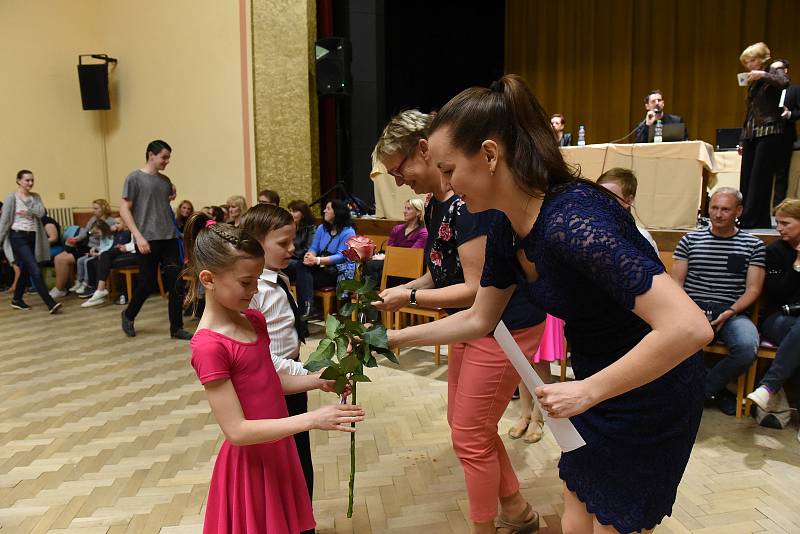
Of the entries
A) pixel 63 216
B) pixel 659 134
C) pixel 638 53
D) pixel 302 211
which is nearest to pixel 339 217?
pixel 302 211

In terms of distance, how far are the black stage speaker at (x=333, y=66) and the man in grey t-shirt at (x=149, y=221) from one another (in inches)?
100

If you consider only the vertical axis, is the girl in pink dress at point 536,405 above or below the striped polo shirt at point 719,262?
below

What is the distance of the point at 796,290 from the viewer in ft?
11.2

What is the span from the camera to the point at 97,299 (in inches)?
271

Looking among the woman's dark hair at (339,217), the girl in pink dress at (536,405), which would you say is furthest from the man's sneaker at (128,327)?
the girl in pink dress at (536,405)

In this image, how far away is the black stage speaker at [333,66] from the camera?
283 inches

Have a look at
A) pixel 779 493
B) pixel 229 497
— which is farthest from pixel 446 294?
pixel 779 493

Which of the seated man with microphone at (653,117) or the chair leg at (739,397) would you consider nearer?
the chair leg at (739,397)

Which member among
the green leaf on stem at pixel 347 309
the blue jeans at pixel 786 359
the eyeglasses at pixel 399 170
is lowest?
the blue jeans at pixel 786 359

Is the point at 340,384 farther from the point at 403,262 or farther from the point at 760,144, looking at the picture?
the point at 760,144

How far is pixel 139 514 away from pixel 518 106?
2319 mm

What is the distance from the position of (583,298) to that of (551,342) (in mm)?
2426

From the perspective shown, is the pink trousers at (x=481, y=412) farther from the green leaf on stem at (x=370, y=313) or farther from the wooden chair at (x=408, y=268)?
the wooden chair at (x=408, y=268)

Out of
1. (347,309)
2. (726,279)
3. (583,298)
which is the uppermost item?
(583,298)
